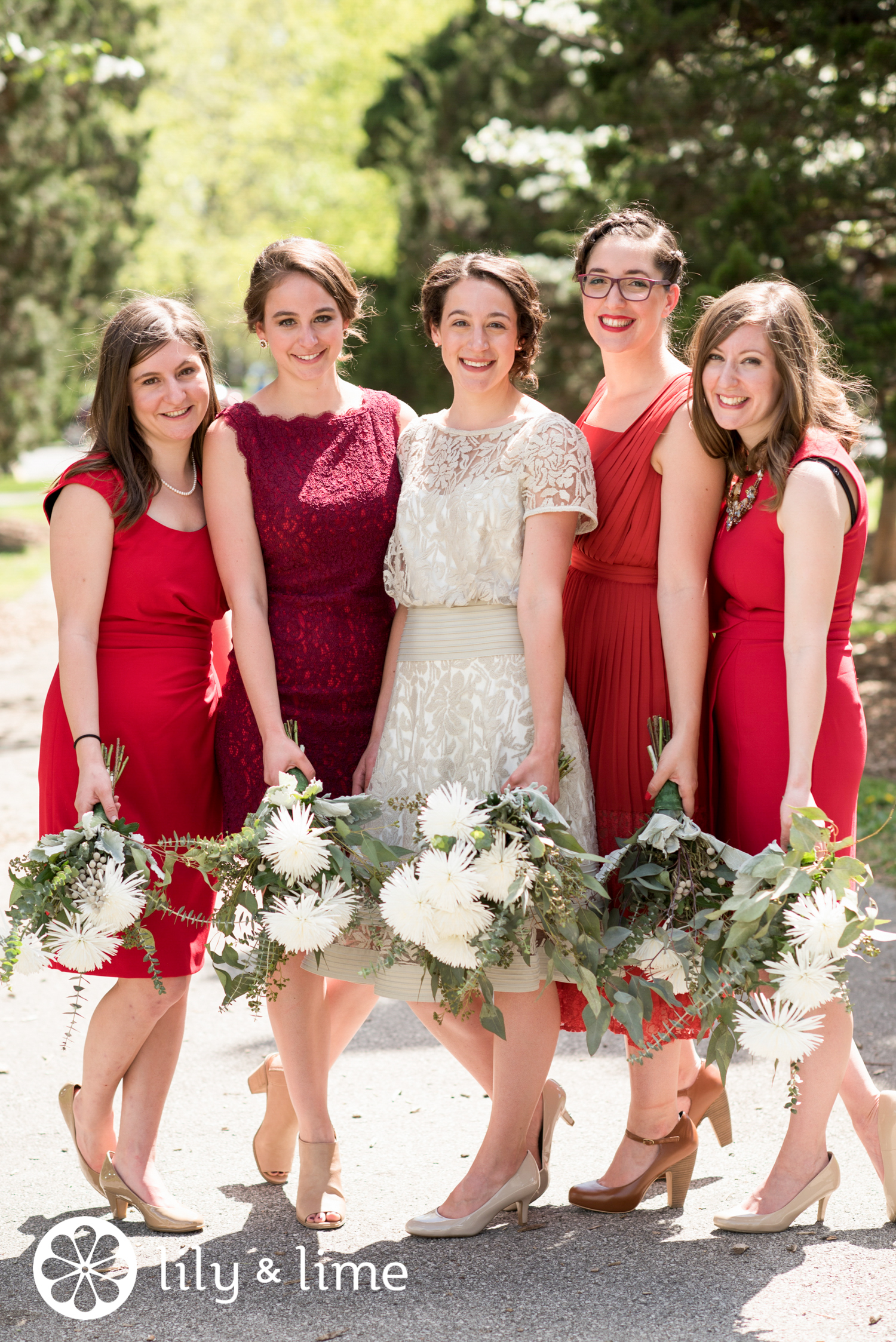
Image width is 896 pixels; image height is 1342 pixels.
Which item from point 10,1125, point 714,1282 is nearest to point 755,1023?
point 714,1282

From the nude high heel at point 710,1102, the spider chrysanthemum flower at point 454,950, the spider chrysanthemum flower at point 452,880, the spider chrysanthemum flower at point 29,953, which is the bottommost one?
the nude high heel at point 710,1102

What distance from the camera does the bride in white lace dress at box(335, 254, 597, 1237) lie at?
3.28m

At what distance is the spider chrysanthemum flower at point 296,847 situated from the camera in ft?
9.94

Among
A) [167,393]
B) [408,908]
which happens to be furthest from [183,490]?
[408,908]

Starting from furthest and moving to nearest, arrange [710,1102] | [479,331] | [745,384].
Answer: [710,1102] < [479,331] < [745,384]

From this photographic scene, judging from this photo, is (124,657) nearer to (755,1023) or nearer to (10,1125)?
(10,1125)

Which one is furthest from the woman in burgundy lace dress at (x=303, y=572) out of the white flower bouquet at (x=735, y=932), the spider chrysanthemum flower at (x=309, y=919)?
the white flower bouquet at (x=735, y=932)

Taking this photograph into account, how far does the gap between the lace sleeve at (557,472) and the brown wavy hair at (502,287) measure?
0.86 feet

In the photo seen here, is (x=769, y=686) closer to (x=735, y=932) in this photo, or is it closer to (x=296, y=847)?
(x=735, y=932)

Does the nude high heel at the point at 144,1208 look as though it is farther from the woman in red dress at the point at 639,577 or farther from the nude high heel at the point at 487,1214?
the woman in red dress at the point at 639,577

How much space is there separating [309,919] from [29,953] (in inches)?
29.0

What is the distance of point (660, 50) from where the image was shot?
9.38 metres

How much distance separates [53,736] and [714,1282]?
2.25 meters

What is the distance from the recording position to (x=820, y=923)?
291 cm
